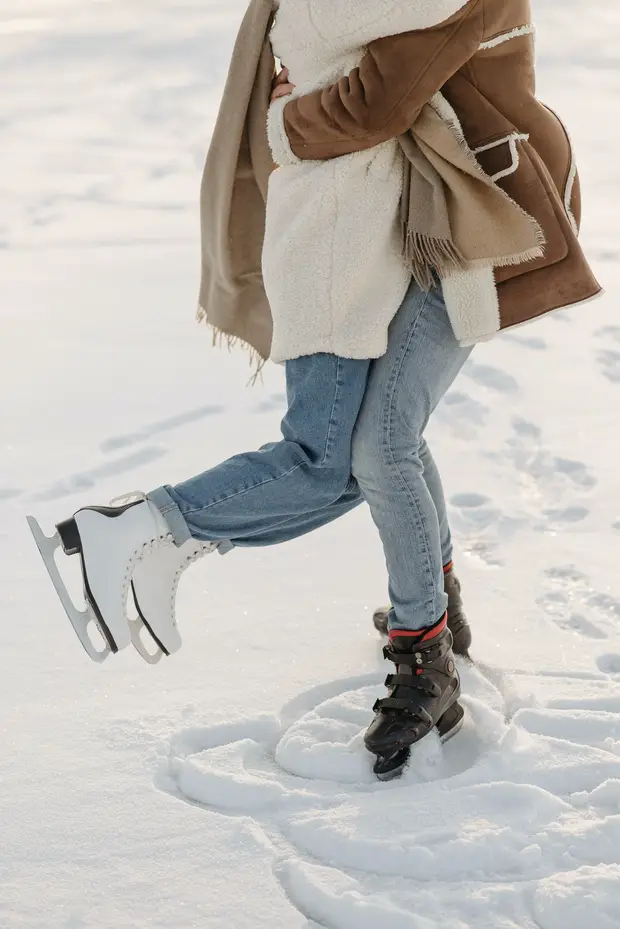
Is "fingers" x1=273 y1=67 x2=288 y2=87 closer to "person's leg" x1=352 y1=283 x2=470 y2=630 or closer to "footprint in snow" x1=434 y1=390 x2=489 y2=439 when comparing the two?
"person's leg" x1=352 y1=283 x2=470 y2=630

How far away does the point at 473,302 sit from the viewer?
74.1 inches

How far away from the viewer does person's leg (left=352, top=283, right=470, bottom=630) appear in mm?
1917

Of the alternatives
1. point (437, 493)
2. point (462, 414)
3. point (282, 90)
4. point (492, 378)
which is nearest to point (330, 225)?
point (282, 90)

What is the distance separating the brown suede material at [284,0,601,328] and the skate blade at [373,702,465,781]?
0.70 meters

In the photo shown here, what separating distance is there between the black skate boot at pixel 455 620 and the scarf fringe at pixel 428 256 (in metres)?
0.69

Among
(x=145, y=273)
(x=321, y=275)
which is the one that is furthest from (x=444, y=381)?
(x=145, y=273)

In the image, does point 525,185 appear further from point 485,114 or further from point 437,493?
point 437,493

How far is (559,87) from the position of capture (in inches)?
303

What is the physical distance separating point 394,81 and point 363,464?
62 centimetres

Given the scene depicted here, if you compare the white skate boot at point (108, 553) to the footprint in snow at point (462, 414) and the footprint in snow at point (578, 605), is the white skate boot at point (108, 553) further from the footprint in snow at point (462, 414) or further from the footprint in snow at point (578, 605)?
the footprint in snow at point (462, 414)

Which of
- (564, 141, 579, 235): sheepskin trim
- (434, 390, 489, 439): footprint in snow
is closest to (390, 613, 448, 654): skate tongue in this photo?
(564, 141, 579, 235): sheepskin trim

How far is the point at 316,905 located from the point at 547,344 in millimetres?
2821

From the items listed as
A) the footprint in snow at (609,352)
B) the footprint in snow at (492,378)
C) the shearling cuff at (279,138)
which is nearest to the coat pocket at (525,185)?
the shearling cuff at (279,138)

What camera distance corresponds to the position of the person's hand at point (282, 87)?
1.99 m
